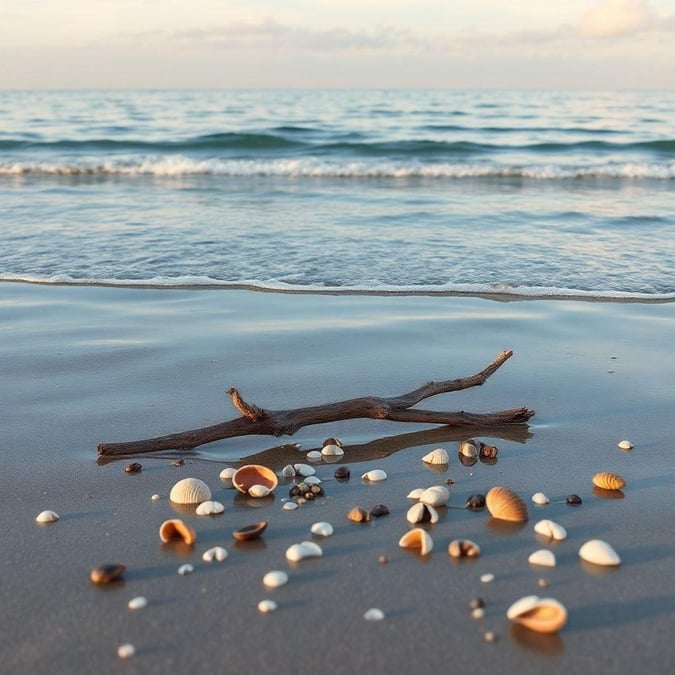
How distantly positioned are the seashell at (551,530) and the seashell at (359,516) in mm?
528

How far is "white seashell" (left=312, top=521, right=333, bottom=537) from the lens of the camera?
8.80ft

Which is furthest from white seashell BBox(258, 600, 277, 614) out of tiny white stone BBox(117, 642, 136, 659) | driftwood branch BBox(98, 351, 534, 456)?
driftwood branch BBox(98, 351, 534, 456)

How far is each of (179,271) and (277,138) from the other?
1389cm

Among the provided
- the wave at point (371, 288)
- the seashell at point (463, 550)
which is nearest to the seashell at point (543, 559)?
the seashell at point (463, 550)

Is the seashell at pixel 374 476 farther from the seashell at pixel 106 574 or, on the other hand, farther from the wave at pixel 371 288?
the wave at pixel 371 288

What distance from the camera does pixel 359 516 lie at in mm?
2779

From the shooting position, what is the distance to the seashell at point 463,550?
2.54 meters

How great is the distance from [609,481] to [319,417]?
1.12 metres

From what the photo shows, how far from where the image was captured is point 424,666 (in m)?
2.01

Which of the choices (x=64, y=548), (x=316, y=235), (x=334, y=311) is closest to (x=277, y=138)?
(x=316, y=235)

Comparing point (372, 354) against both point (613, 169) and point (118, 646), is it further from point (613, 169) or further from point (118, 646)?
point (613, 169)

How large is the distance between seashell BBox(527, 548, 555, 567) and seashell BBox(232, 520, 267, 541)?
0.80 meters

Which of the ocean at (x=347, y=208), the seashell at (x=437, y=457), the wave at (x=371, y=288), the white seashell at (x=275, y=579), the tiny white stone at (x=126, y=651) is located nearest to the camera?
the tiny white stone at (x=126, y=651)

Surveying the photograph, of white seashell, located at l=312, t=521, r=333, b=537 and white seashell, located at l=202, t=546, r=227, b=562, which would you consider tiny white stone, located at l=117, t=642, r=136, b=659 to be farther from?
white seashell, located at l=312, t=521, r=333, b=537
